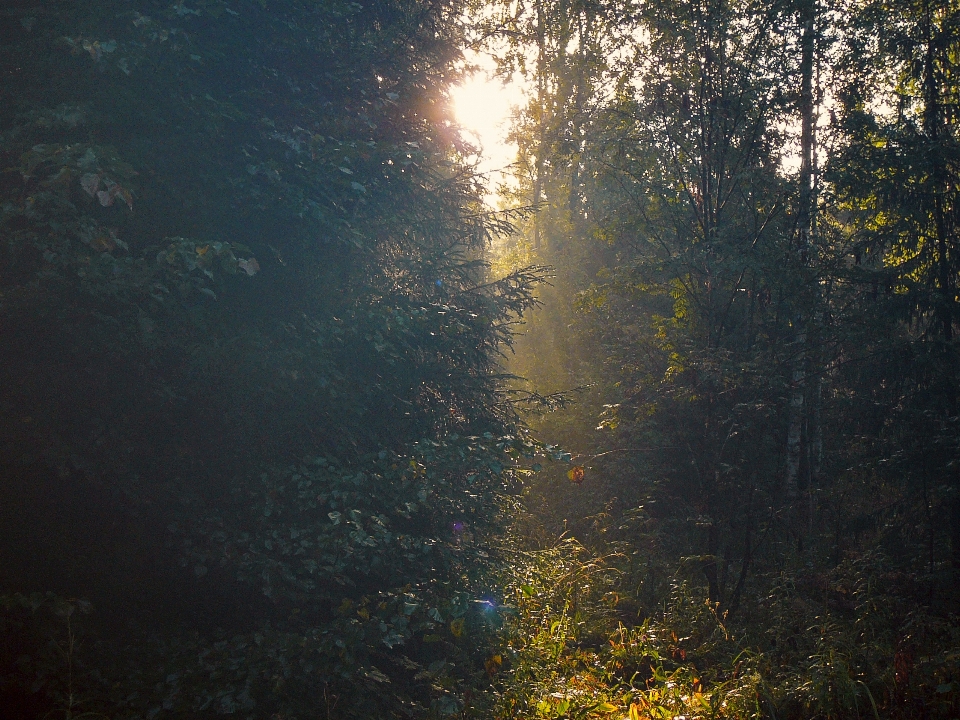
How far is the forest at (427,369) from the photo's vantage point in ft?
18.8

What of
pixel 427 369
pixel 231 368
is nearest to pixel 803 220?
pixel 427 369

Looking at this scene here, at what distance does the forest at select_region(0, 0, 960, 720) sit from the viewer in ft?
18.8

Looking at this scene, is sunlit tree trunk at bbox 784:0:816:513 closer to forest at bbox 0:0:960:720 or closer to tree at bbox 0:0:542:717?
forest at bbox 0:0:960:720

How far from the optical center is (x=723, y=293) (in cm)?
1259

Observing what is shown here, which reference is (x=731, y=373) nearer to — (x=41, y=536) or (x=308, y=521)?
(x=308, y=521)

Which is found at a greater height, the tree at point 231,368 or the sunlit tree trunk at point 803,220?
the sunlit tree trunk at point 803,220

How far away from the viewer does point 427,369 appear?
27.9 ft

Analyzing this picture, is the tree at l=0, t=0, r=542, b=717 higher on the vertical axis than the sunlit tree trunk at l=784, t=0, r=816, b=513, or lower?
lower

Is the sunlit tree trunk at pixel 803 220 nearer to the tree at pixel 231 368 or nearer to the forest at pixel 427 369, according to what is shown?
the forest at pixel 427 369

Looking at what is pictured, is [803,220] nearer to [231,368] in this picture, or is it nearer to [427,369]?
[427,369]

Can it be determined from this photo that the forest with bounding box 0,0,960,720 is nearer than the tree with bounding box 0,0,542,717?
No

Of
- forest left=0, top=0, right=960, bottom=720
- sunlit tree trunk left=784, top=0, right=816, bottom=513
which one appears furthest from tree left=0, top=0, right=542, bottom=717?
sunlit tree trunk left=784, top=0, right=816, bottom=513

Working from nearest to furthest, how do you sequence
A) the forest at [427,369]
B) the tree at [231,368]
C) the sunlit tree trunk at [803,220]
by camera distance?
the tree at [231,368] → the forest at [427,369] → the sunlit tree trunk at [803,220]

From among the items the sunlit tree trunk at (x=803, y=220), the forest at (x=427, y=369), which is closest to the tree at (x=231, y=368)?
the forest at (x=427, y=369)
